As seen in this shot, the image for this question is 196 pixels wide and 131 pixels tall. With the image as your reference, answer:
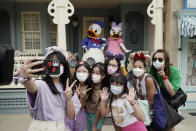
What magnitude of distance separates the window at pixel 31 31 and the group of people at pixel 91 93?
5.06 metres

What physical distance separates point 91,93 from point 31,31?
5373mm

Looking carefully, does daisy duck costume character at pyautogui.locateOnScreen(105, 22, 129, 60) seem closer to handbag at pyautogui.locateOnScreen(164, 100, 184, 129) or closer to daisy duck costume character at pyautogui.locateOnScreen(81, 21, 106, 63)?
daisy duck costume character at pyautogui.locateOnScreen(81, 21, 106, 63)

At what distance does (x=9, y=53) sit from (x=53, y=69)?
46cm

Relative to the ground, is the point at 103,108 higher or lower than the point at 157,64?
lower

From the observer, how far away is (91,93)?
7.43ft

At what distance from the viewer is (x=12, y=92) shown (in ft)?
14.5

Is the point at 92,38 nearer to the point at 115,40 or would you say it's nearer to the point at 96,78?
the point at 115,40

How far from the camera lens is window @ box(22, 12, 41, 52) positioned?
6617mm

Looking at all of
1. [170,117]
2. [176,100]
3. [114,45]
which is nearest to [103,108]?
[170,117]

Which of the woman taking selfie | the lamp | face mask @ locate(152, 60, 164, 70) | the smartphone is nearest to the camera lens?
the smartphone

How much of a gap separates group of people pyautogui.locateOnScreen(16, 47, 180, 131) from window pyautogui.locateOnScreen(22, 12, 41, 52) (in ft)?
16.6

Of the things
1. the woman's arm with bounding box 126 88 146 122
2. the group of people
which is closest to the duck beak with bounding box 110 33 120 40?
the group of people

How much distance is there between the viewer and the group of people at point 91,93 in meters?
1.55

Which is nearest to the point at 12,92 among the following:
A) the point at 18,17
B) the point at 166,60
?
the point at 18,17
